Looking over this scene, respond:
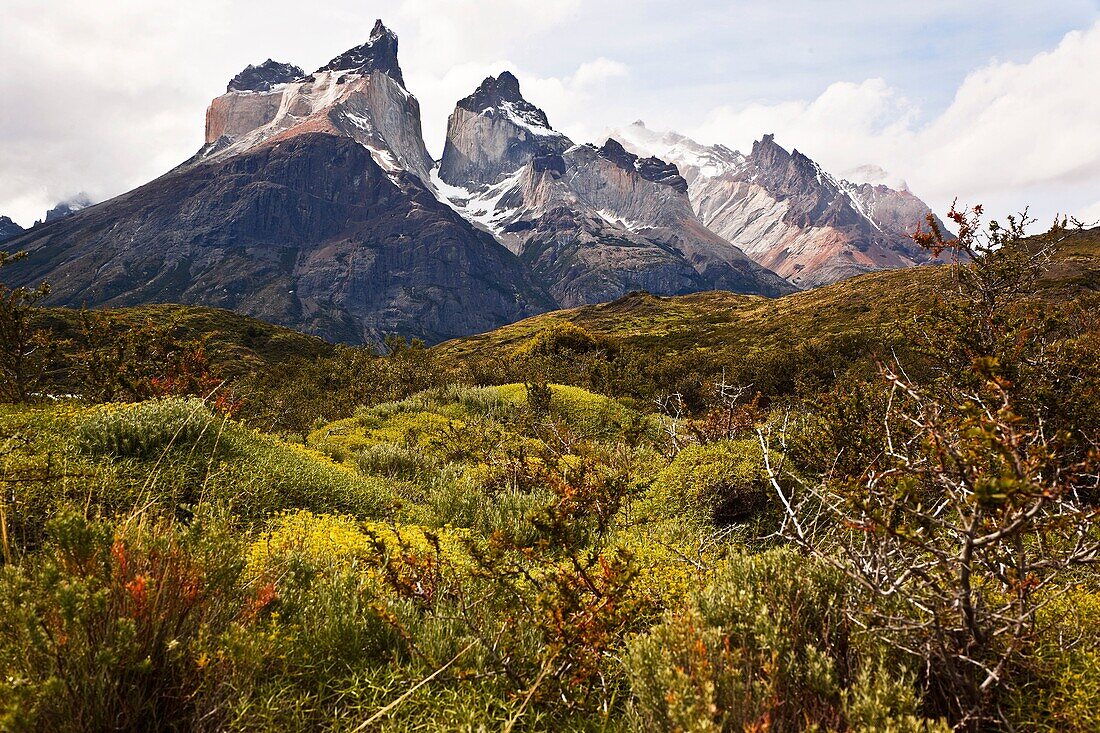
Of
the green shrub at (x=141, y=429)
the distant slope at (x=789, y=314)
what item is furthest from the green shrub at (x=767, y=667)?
the distant slope at (x=789, y=314)

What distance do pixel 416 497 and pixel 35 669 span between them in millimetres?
5201

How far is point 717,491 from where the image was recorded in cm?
651

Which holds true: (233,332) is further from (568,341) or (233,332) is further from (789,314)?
(789,314)

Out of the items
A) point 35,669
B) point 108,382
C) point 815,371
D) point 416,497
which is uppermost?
point 108,382

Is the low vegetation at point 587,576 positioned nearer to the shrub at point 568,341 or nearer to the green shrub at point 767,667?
the green shrub at point 767,667

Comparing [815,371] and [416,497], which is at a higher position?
[416,497]

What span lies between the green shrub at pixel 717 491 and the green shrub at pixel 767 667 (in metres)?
3.18

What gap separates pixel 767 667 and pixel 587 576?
1.27 meters

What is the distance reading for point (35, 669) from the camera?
2221 millimetres

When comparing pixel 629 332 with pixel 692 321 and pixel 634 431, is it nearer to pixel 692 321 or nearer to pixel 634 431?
pixel 692 321

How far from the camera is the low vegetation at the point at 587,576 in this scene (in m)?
2.24

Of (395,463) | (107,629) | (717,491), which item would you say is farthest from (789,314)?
(107,629)

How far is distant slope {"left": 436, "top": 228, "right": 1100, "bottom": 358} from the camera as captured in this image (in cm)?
4809

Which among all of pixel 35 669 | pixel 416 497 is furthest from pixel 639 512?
pixel 35 669
